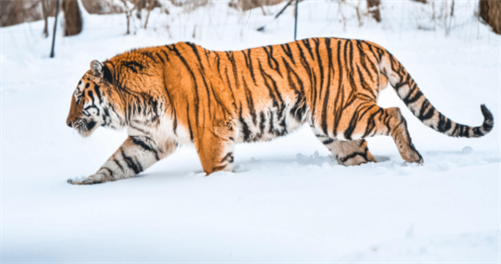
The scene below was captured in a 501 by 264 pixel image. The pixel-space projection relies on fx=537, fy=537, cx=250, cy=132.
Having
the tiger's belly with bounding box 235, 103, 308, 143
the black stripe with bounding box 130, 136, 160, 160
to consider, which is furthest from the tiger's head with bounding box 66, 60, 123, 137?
the tiger's belly with bounding box 235, 103, 308, 143

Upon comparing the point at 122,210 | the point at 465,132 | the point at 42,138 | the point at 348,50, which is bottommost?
the point at 42,138

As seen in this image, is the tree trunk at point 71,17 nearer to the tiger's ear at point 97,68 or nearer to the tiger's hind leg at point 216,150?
the tiger's ear at point 97,68

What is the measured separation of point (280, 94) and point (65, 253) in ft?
6.29

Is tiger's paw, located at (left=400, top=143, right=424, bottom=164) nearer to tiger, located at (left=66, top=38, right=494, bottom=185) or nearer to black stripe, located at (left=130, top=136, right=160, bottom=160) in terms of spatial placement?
tiger, located at (left=66, top=38, right=494, bottom=185)

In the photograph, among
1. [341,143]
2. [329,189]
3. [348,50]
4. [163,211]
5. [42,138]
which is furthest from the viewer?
[42,138]

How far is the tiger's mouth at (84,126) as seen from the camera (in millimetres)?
3746

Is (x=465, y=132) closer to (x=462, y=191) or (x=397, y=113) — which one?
(x=397, y=113)

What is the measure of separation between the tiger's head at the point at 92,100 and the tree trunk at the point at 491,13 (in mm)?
6941

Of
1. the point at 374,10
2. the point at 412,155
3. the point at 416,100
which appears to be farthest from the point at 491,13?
the point at 412,155

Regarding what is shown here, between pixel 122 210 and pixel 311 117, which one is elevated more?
pixel 311 117

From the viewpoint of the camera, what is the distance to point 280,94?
383 cm

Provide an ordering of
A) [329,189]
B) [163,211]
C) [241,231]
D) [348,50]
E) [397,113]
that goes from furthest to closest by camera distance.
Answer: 1. [348,50]
2. [397,113]
3. [329,189]
4. [163,211]
5. [241,231]

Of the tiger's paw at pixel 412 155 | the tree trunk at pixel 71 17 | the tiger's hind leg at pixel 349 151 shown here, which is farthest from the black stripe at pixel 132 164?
the tree trunk at pixel 71 17

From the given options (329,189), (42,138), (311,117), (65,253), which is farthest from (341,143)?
(42,138)
